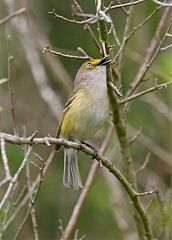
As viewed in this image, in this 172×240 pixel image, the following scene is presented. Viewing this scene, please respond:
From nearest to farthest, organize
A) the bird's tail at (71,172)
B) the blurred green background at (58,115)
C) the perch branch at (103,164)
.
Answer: the perch branch at (103,164), the bird's tail at (71,172), the blurred green background at (58,115)

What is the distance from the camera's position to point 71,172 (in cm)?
505

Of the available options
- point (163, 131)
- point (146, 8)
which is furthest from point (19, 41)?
point (163, 131)

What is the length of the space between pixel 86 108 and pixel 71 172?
1.91ft

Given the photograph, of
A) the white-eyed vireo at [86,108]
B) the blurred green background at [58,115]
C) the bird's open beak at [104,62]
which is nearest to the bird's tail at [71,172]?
the white-eyed vireo at [86,108]

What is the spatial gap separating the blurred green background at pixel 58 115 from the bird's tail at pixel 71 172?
1340mm

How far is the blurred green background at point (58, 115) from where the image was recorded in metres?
6.82

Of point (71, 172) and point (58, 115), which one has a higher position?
point (58, 115)

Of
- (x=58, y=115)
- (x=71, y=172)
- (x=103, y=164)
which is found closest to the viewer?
(x=103, y=164)

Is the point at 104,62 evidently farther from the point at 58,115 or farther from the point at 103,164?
the point at 58,115

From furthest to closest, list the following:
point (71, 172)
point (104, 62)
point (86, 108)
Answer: point (71, 172) < point (86, 108) < point (104, 62)

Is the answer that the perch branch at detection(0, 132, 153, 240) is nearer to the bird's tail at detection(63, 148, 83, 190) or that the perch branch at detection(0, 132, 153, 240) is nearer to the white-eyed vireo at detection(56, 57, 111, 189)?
the white-eyed vireo at detection(56, 57, 111, 189)

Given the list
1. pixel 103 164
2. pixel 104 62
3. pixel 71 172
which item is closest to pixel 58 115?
pixel 71 172

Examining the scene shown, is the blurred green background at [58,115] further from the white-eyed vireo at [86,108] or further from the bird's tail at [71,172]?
the white-eyed vireo at [86,108]

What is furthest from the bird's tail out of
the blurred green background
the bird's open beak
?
the blurred green background
